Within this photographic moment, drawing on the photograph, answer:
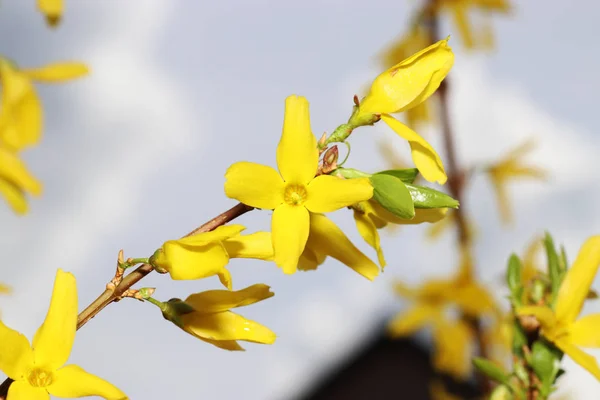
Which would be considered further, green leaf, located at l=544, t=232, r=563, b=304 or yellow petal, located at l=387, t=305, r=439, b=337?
yellow petal, located at l=387, t=305, r=439, b=337

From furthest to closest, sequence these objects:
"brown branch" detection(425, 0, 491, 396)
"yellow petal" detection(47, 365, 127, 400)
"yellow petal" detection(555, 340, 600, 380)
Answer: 1. "brown branch" detection(425, 0, 491, 396)
2. "yellow petal" detection(555, 340, 600, 380)
3. "yellow petal" detection(47, 365, 127, 400)

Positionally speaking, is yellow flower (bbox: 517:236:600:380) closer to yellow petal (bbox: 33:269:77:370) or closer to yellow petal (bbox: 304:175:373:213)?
yellow petal (bbox: 304:175:373:213)

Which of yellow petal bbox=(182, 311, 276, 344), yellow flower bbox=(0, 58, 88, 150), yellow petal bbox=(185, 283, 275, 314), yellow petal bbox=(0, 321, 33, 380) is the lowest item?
yellow petal bbox=(0, 321, 33, 380)

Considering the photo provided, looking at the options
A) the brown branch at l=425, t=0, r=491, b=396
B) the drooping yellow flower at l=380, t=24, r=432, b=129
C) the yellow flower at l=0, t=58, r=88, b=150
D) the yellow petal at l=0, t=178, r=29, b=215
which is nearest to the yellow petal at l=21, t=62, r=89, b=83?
the yellow flower at l=0, t=58, r=88, b=150

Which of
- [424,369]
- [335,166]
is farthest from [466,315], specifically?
[424,369]

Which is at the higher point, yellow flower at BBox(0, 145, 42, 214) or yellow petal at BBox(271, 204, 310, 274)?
yellow flower at BBox(0, 145, 42, 214)

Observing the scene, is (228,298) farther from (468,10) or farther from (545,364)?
(468,10)

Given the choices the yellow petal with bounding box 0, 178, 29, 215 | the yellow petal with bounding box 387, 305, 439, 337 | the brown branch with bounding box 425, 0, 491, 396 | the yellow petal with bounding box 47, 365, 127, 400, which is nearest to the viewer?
the yellow petal with bounding box 47, 365, 127, 400

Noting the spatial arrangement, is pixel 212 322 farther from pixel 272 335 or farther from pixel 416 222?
pixel 416 222
